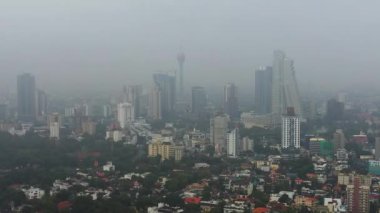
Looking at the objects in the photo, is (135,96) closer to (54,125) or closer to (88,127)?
(88,127)

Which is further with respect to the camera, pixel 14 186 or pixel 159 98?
pixel 159 98

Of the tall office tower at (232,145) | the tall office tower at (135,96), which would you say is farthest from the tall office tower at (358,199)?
the tall office tower at (135,96)

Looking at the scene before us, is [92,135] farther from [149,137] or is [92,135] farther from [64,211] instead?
[64,211]

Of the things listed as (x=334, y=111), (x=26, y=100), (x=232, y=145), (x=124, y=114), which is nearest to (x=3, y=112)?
(x=26, y=100)

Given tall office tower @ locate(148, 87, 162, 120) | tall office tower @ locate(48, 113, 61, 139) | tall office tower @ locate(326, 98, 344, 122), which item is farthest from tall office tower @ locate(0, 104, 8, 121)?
tall office tower @ locate(326, 98, 344, 122)

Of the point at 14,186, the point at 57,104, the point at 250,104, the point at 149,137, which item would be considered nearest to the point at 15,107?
the point at 57,104

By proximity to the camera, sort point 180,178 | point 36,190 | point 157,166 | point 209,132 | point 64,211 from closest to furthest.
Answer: point 64,211
point 36,190
point 180,178
point 157,166
point 209,132

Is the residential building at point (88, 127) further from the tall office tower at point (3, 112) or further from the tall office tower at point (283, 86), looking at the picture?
the tall office tower at point (283, 86)

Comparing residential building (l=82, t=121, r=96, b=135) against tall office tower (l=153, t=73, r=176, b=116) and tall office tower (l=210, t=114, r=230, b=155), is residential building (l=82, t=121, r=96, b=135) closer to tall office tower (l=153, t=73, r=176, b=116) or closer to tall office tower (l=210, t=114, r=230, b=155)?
tall office tower (l=153, t=73, r=176, b=116)
